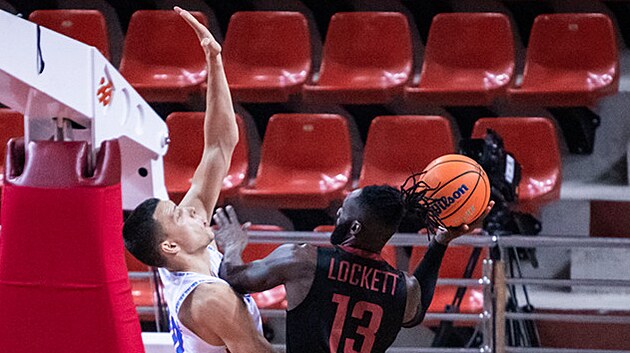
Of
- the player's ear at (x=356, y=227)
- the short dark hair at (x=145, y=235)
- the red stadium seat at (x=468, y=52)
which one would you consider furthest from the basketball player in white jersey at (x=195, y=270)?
the red stadium seat at (x=468, y=52)

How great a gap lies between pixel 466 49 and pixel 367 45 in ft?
2.04

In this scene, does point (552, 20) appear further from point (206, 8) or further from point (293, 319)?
point (293, 319)

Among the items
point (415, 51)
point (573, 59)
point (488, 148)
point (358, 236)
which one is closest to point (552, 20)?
point (573, 59)

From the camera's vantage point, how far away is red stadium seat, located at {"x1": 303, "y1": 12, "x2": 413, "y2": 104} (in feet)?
23.3

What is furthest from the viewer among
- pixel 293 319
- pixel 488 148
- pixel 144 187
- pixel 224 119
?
pixel 488 148

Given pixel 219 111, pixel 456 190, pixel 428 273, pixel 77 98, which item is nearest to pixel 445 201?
pixel 456 190

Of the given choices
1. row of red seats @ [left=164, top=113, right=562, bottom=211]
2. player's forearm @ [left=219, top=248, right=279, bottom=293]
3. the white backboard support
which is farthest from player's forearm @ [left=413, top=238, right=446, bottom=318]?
row of red seats @ [left=164, top=113, right=562, bottom=211]

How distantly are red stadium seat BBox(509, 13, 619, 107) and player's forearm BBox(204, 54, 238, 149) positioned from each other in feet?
10.6

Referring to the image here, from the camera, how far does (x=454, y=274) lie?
627 centimetres

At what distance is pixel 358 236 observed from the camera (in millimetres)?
3311

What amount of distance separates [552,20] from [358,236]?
4234mm

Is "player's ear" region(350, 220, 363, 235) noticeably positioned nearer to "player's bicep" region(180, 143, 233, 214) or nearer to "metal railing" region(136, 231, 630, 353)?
"player's bicep" region(180, 143, 233, 214)

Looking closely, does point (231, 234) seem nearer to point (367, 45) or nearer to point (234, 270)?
point (234, 270)

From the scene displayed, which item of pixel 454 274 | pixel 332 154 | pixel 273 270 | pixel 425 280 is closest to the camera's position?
pixel 273 270
